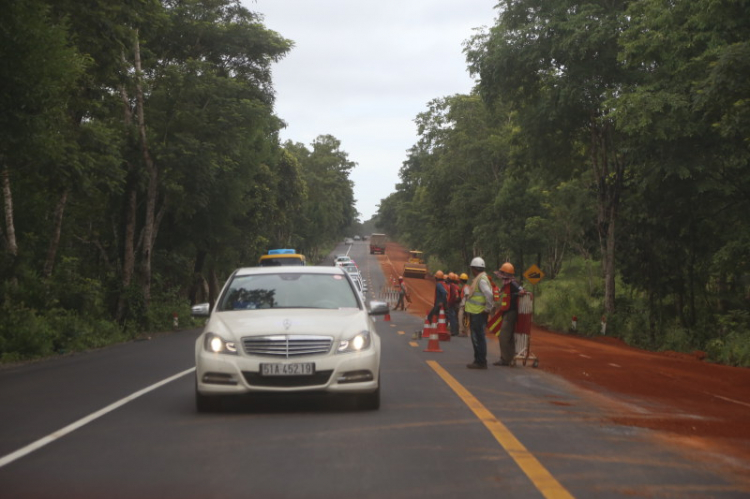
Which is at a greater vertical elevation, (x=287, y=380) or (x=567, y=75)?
(x=567, y=75)

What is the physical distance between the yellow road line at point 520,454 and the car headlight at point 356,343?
4.39ft

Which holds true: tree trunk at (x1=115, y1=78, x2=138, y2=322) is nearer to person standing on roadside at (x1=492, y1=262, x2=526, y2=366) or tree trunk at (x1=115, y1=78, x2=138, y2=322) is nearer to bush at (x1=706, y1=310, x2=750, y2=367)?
person standing on roadside at (x1=492, y1=262, x2=526, y2=366)

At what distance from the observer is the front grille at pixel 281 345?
8.80 m

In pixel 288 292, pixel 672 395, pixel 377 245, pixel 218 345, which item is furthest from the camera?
pixel 377 245

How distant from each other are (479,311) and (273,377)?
6245mm

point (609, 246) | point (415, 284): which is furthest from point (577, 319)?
point (415, 284)

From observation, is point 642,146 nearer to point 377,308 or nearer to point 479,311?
point 479,311

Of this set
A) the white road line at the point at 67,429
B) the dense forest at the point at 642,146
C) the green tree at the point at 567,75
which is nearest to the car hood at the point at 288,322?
the white road line at the point at 67,429

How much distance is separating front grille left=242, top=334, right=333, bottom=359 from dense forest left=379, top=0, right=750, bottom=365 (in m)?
12.0

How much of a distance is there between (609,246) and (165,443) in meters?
27.7

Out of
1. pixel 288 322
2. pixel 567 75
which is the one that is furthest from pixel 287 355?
pixel 567 75

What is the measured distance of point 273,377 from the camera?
8781mm

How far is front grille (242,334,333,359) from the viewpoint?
880 centimetres

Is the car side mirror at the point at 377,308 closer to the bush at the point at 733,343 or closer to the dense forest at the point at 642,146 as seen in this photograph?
the dense forest at the point at 642,146
